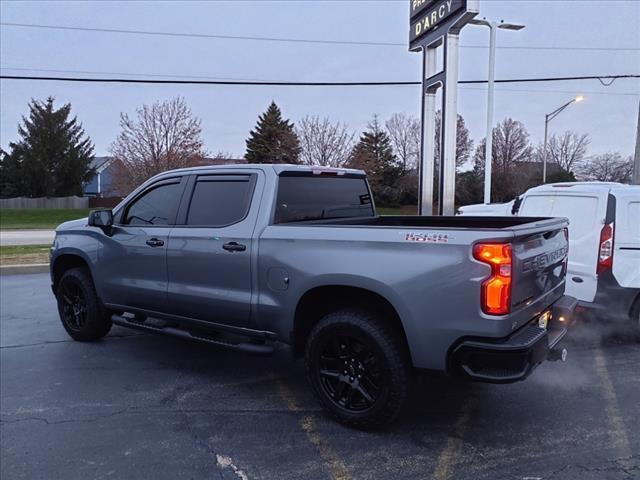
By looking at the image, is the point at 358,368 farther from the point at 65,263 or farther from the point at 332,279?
the point at 65,263

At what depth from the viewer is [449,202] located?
34.2 ft

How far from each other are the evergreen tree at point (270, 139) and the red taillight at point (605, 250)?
3262cm

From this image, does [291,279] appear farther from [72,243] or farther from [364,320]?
[72,243]

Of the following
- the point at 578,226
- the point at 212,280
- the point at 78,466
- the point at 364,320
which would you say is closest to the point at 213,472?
the point at 78,466

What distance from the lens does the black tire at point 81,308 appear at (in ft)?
18.7

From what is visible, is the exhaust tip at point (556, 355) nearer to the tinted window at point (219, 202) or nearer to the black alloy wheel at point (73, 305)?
the tinted window at point (219, 202)

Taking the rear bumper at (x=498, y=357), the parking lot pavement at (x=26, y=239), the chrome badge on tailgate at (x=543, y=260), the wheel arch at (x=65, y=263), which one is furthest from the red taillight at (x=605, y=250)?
the parking lot pavement at (x=26, y=239)

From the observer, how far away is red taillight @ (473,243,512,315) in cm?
311

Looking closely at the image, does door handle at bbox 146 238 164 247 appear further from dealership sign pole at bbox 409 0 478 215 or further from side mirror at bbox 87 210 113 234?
dealership sign pole at bbox 409 0 478 215

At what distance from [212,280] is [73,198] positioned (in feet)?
172

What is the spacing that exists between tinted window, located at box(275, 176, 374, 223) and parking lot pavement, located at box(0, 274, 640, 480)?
1551 millimetres

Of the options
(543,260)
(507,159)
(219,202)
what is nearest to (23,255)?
(219,202)

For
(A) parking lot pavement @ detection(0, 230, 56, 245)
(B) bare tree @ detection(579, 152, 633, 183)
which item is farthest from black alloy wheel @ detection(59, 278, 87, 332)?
(B) bare tree @ detection(579, 152, 633, 183)

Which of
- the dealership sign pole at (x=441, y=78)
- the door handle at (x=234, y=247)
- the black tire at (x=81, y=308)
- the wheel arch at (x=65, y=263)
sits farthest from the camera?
the dealership sign pole at (x=441, y=78)
